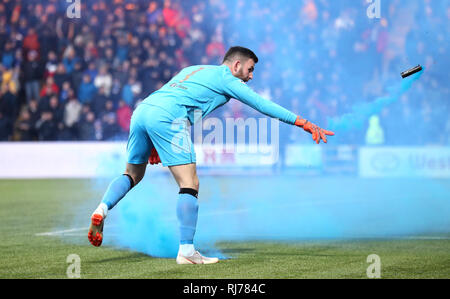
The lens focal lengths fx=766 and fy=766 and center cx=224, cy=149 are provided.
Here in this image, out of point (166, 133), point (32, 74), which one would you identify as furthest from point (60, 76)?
point (166, 133)

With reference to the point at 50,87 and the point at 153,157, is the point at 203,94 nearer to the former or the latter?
the point at 153,157

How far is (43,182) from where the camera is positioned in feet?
57.9

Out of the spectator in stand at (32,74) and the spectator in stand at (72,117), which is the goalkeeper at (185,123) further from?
the spectator in stand at (32,74)

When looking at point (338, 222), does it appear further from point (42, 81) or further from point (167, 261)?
point (42, 81)

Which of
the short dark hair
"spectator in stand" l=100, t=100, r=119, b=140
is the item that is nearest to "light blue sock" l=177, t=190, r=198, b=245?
the short dark hair

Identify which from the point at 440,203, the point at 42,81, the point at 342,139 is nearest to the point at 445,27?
the point at 440,203

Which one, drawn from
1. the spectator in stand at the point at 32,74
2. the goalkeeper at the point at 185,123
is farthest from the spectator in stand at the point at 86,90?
the goalkeeper at the point at 185,123

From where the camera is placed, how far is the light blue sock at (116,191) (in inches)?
254

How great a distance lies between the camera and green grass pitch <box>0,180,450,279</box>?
18.4 ft

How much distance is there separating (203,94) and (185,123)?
0.29 metres

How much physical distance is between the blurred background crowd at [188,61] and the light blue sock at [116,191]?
23.8 feet

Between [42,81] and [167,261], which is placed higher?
[42,81]

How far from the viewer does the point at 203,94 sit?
6477 mm
